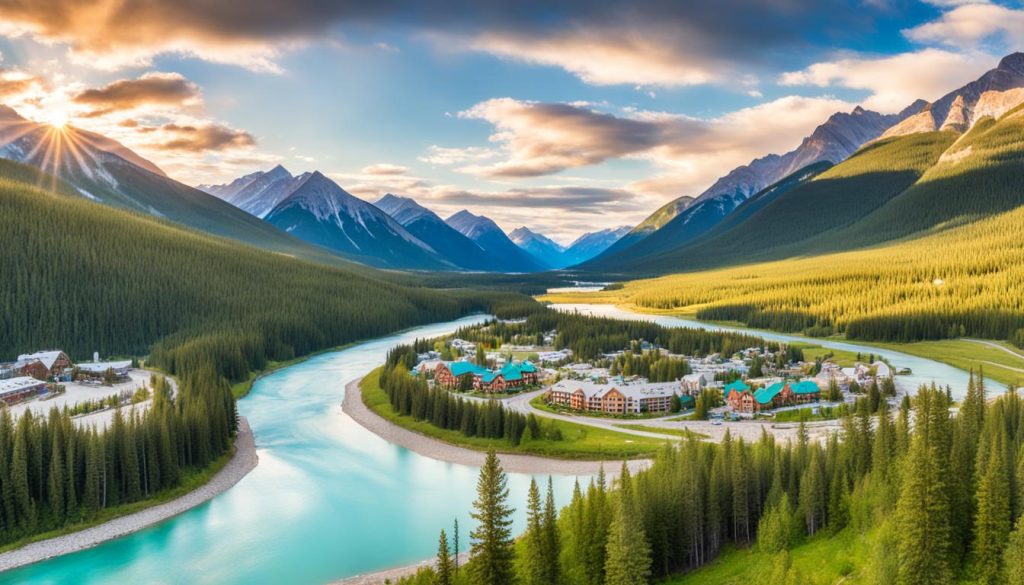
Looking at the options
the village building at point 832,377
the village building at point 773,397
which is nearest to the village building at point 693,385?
the village building at point 773,397

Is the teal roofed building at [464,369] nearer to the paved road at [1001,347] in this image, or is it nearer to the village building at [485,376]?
the village building at [485,376]

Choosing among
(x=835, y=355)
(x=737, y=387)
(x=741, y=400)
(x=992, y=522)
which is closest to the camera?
(x=992, y=522)

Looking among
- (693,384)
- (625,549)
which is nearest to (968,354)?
(693,384)

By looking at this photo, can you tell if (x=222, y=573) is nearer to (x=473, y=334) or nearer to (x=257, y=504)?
(x=257, y=504)

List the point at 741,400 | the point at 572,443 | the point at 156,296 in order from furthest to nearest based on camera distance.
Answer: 1. the point at 156,296
2. the point at 741,400
3. the point at 572,443

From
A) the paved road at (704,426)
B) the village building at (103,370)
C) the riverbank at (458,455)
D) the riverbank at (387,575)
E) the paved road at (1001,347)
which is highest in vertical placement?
the village building at (103,370)

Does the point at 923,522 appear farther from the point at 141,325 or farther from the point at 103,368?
the point at 141,325

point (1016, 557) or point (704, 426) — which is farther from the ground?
point (1016, 557)

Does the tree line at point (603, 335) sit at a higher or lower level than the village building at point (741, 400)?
higher
